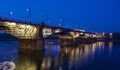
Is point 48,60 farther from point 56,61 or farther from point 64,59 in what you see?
point 64,59

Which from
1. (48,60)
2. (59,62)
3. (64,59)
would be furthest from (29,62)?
(64,59)

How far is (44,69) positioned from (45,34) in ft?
174

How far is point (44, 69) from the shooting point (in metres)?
46.7

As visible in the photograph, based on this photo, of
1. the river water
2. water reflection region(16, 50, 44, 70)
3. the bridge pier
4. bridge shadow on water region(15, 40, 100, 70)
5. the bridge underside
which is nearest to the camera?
water reflection region(16, 50, 44, 70)

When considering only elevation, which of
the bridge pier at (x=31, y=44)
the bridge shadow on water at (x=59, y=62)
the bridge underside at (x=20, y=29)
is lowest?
the bridge shadow on water at (x=59, y=62)

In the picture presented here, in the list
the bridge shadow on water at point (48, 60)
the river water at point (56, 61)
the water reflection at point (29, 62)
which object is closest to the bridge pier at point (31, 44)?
the bridge shadow on water at point (48, 60)

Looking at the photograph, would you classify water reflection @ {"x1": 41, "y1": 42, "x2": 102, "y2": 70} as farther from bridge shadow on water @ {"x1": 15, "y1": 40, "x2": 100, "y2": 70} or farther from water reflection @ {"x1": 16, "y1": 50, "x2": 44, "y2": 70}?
water reflection @ {"x1": 16, "y1": 50, "x2": 44, "y2": 70}

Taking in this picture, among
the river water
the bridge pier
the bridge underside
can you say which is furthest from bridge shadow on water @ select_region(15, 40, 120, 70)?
the bridge underside

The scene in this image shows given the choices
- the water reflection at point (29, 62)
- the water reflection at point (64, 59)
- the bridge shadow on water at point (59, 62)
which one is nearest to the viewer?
the water reflection at point (29, 62)

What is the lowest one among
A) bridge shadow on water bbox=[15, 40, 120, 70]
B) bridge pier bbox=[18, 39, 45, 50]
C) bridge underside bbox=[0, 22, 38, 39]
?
bridge shadow on water bbox=[15, 40, 120, 70]

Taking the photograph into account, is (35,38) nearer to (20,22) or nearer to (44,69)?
(20,22)

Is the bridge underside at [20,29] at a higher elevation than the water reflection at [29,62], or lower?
higher

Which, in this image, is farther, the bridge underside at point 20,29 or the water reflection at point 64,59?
the bridge underside at point 20,29

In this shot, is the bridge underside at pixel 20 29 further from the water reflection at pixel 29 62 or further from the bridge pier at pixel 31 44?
the water reflection at pixel 29 62
